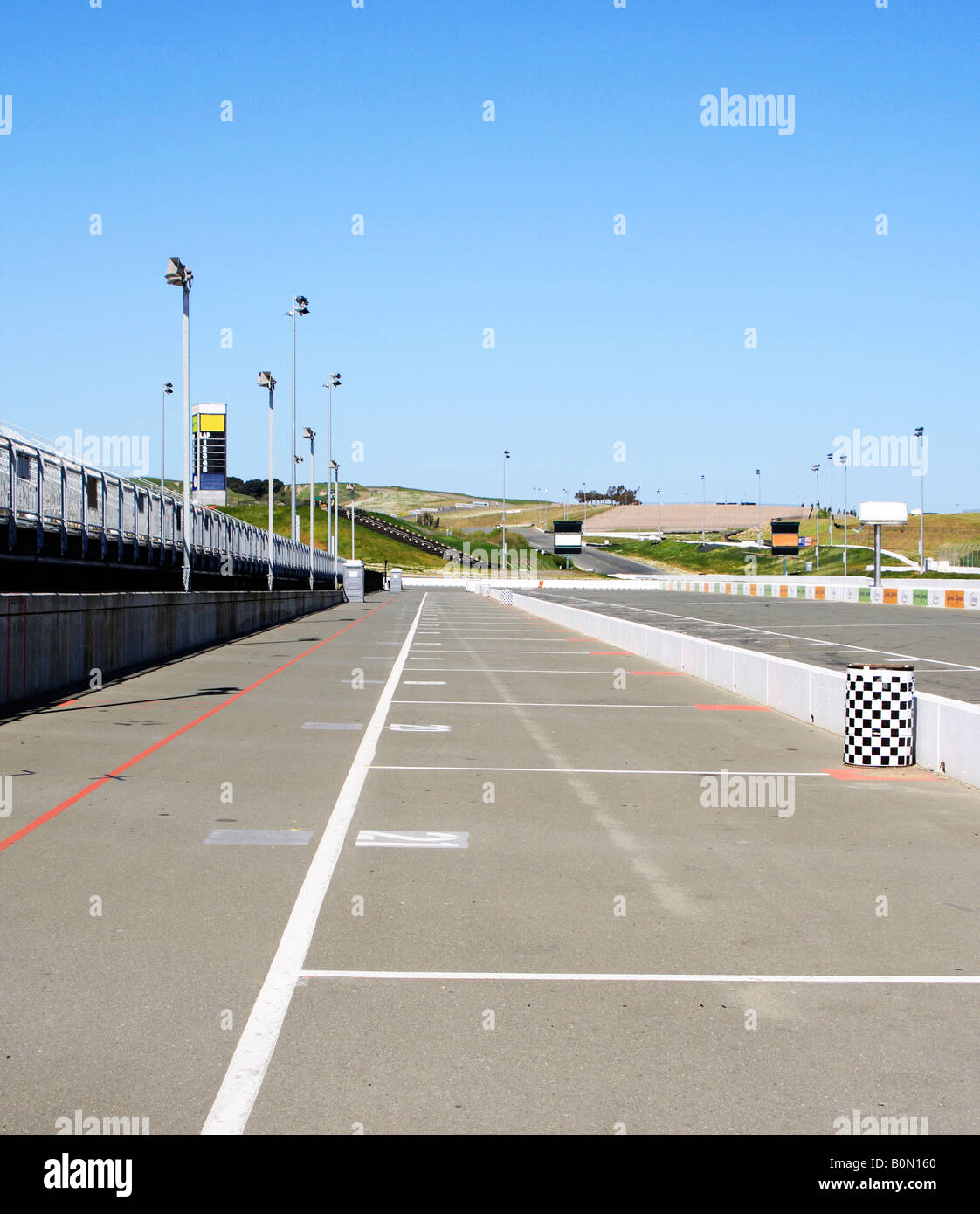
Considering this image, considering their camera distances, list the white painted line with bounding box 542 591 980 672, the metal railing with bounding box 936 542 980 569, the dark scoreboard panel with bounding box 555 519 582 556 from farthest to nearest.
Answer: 1. the dark scoreboard panel with bounding box 555 519 582 556
2. the metal railing with bounding box 936 542 980 569
3. the white painted line with bounding box 542 591 980 672

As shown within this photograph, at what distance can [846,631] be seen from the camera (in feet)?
124

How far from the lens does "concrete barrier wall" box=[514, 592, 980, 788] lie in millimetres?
12844

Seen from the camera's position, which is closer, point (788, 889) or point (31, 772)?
point (788, 889)

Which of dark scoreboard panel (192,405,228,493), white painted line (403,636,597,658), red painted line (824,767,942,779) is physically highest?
dark scoreboard panel (192,405,228,493)

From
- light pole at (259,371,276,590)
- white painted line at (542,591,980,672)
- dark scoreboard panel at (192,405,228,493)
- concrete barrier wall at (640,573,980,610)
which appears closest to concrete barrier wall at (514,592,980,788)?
white painted line at (542,591,980,672)

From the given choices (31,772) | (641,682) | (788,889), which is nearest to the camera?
(788,889)

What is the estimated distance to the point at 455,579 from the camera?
6112 inches

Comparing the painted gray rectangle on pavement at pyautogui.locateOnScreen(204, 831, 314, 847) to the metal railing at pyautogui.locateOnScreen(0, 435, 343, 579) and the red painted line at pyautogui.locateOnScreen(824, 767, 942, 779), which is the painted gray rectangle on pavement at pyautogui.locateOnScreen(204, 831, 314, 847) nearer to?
the red painted line at pyautogui.locateOnScreen(824, 767, 942, 779)

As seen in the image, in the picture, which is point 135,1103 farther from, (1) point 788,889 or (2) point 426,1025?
(1) point 788,889

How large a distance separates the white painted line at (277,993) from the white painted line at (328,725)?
4.97 meters

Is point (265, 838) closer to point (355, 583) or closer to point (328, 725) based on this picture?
point (328, 725)

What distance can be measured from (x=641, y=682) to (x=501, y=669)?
3.88 meters

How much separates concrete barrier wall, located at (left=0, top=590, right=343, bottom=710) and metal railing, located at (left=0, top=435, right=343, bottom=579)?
1.59m
